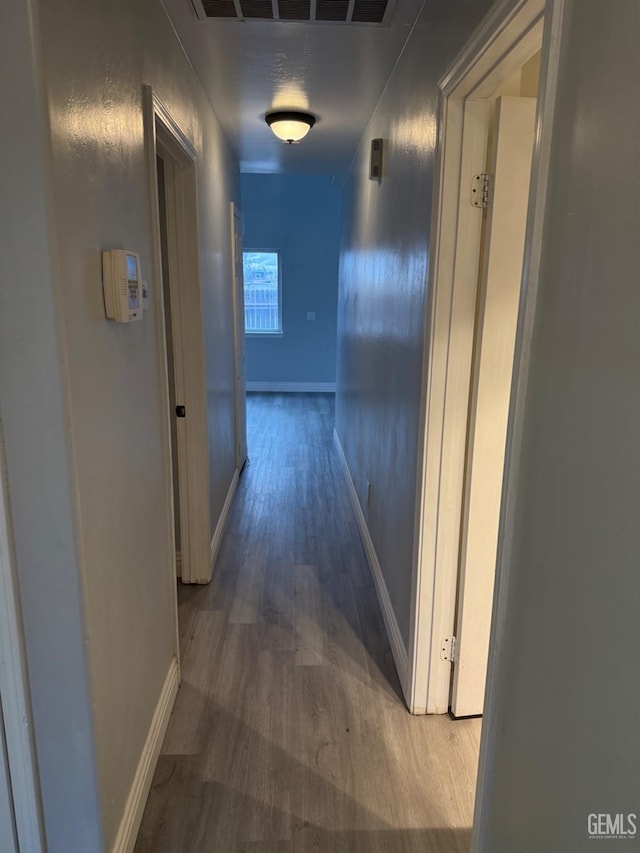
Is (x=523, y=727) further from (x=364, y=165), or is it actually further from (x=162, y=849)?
(x=364, y=165)

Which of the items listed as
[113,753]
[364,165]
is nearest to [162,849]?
[113,753]

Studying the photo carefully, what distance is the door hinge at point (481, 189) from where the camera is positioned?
5.30 feet

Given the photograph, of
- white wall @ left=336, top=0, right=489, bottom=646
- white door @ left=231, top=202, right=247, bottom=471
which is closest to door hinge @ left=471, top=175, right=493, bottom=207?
white wall @ left=336, top=0, right=489, bottom=646

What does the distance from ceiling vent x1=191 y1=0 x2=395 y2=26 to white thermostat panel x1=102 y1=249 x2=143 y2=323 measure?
3.59ft

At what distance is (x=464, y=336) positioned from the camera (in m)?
1.72

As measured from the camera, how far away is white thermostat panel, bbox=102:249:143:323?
130 centimetres

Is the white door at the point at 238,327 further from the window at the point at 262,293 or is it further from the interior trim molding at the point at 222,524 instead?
the window at the point at 262,293

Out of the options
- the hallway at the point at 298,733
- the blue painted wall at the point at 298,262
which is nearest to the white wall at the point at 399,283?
the hallway at the point at 298,733

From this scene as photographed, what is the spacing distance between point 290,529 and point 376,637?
123 cm

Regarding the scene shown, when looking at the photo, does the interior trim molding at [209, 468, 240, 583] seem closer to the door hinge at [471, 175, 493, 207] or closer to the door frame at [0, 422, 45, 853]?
the door frame at [0, 422, 45, 853]

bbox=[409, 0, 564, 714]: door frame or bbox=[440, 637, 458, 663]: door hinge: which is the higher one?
bbox=[409, 0, 564, 714]: door frame

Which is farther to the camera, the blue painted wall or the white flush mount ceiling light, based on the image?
the blue painted wall

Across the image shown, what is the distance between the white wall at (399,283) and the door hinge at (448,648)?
0.56ft

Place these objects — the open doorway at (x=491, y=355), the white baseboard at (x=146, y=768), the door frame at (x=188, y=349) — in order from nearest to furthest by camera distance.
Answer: the white baseboard at (x=146, y=768), the open doorway at (x=491, y=355), the door frame at (x=188, y=349)
